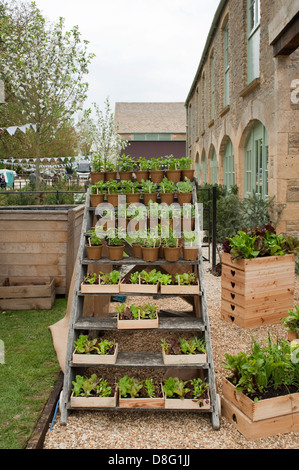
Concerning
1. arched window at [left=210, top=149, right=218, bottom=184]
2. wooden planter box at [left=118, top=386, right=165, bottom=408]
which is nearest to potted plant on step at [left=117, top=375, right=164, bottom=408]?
wooden planter box at [left=118, top=386, right=165, bottom=408]

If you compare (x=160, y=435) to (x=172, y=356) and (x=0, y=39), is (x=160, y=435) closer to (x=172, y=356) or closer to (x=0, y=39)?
(x=172, y=356)

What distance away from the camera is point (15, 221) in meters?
6.41

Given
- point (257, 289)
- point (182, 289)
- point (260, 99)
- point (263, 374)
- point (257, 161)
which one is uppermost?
point (260, 99)

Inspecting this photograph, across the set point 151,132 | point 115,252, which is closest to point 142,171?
point 115,252

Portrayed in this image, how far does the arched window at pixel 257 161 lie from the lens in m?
9.02

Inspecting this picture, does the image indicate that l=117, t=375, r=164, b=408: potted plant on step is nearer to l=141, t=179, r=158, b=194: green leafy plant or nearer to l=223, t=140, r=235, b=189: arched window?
l=141, t=179, r=158, b=194: green leafy plant

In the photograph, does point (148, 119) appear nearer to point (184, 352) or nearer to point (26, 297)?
point (26, 297)

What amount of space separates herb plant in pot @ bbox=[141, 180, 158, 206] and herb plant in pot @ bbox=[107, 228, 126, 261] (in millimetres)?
438

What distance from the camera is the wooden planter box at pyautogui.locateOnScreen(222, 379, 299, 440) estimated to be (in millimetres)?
3033

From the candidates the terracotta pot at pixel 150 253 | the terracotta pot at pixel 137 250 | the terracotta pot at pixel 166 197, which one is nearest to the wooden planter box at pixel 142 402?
the terracotta pot at pixel 150 253

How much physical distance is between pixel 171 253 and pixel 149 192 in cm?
73

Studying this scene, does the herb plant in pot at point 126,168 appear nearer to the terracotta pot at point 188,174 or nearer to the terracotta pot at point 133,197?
the terracotta pot at point 133,197

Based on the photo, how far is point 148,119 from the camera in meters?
40.8
